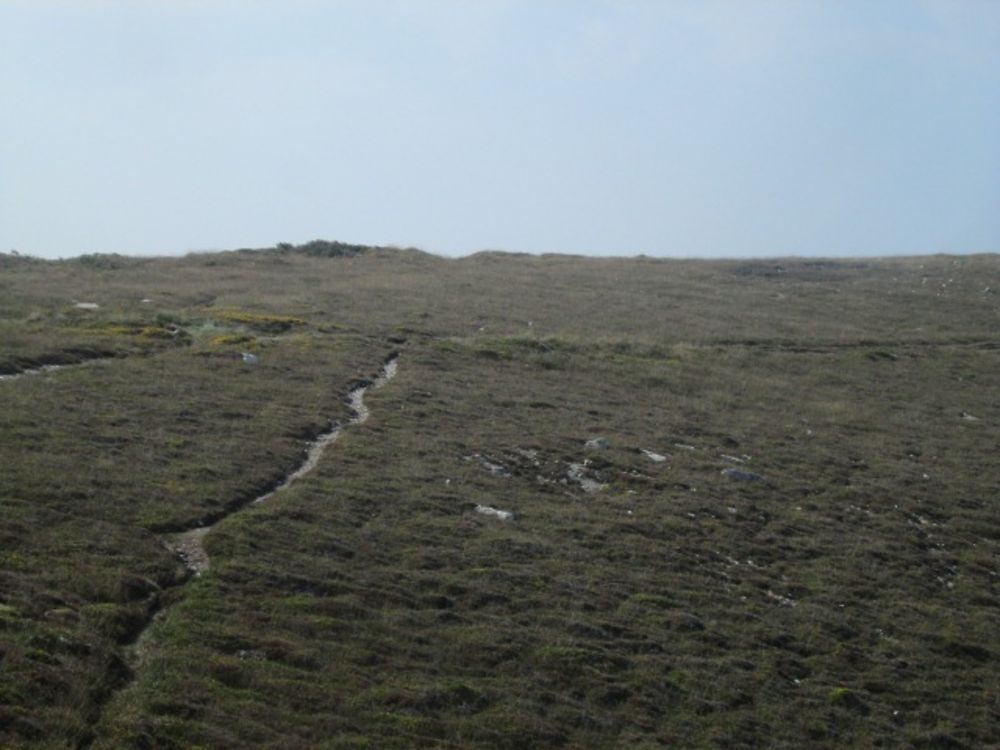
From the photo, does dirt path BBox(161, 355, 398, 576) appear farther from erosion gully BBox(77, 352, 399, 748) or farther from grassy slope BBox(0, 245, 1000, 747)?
grassy slope BBox(0, 245, 1000, 747)

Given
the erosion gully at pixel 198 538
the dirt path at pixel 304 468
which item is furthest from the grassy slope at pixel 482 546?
the dirt path at pixel 304 468

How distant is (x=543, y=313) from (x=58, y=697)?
63090mm

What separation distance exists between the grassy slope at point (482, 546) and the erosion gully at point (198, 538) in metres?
0.24

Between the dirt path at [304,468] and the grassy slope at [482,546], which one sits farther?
the dirt path at [304,468]

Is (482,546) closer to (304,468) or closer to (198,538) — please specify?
(198,538)

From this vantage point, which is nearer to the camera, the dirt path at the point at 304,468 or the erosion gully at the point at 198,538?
the erosion gully at the point at 198,538

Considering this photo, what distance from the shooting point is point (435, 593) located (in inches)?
1029

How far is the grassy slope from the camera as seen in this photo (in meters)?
20.4

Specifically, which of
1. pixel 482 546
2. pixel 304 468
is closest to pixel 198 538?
pixel 482 546

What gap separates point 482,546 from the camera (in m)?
29.8

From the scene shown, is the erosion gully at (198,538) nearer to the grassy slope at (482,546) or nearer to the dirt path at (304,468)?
the dirt path at (304,468)

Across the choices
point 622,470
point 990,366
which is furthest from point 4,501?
point 990,366

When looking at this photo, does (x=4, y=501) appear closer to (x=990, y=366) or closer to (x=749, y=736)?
(x=749, y=736)

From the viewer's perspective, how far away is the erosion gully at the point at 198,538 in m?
20.3
